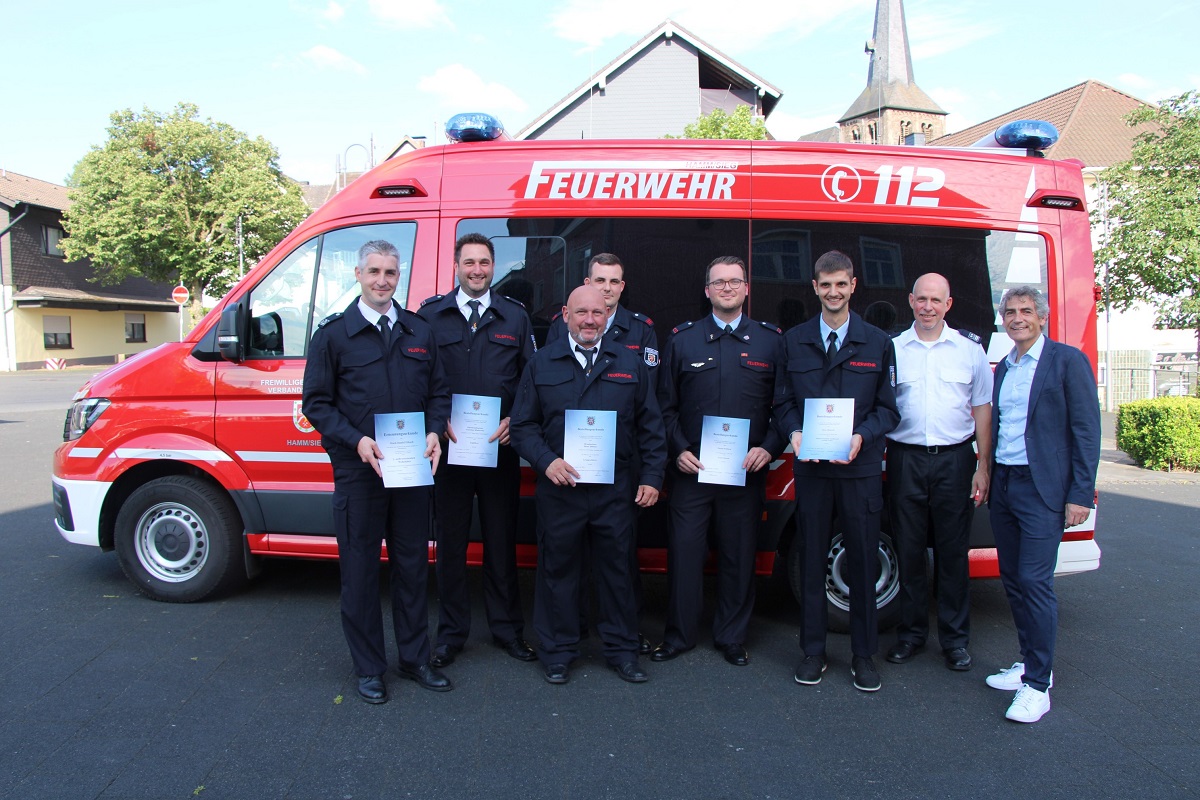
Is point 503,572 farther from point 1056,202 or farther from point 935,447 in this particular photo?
point 1056,202

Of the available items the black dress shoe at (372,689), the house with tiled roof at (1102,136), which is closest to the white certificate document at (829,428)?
the black dress shoe at (372,689)

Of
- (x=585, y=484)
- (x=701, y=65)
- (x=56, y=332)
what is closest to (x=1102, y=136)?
(x=701, y=65)

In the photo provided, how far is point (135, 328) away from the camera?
137 ft

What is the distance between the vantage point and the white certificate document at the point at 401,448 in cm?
363

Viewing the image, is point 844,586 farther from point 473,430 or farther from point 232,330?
point 232,330

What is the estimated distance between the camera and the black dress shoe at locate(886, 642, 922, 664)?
14.2 feet

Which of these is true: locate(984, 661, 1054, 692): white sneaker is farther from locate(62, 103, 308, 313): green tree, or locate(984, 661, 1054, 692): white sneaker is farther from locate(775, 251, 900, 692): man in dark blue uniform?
locate(62, 103, 308, 313): green tree

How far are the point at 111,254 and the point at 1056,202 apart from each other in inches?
1414

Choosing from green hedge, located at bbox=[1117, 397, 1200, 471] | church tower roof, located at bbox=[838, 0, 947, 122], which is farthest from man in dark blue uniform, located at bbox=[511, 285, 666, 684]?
church tower roof, located at bbox=[838, 0, 947, 122]

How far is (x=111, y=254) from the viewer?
32.7m

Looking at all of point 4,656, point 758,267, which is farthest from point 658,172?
point 4,656

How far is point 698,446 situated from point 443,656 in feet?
5.42

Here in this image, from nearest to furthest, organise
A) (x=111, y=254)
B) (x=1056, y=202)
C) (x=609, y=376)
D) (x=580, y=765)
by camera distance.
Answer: (x=580, y=765) < (x=609, y=376) < (x=1056, y=202) < (x=111, y=254)

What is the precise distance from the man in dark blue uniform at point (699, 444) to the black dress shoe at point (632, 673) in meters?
0.26
